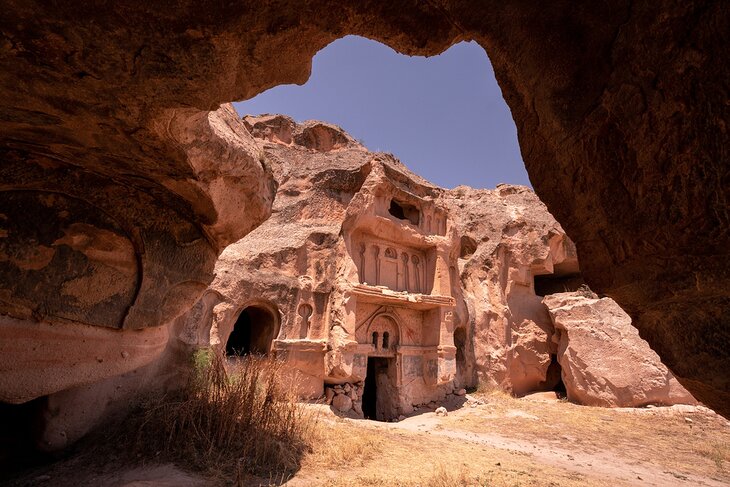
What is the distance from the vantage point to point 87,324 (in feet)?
13.1

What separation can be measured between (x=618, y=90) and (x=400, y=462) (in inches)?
229

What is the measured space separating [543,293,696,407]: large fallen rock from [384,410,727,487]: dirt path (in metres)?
4.68

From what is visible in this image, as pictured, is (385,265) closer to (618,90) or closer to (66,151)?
(66,151)

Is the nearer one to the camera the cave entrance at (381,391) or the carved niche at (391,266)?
the cave entrance at (381,391)

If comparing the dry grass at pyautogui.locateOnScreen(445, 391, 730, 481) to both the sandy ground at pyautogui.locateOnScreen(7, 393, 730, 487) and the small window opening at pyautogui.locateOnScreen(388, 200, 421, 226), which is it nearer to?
the sandy ground at pyautogui.locateOnScreen(7, 393, 730, 487)

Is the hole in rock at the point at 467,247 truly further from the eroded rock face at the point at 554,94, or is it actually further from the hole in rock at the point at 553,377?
the eroded rock face at the point at 554,94

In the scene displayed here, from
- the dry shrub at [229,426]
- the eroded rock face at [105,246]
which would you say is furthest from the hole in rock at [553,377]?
the eroded rock face at [105,246]

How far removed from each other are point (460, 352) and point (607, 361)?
A: 4704 mm

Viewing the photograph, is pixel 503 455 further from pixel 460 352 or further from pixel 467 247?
pixel 467 247

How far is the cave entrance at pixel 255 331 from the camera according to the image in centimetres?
1051

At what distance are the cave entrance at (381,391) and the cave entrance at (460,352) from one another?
3022 mm

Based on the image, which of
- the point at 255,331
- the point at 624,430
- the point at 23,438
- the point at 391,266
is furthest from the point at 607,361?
the point at 23,438

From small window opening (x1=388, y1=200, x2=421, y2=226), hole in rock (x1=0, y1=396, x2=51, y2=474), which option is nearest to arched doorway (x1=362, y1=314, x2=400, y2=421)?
small window opening (x1=388, y1=200, x2=421, y2=226)

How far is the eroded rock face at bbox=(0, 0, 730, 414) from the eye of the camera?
126cm
